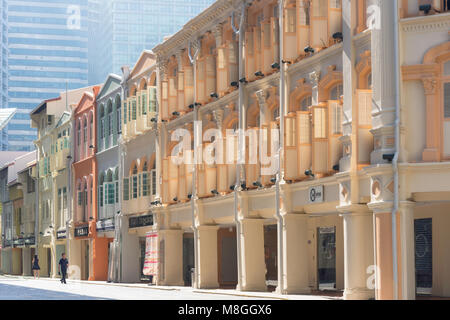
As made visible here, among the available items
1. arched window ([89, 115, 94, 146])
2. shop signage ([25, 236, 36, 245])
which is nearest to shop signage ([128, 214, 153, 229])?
arched window ([89, 115, 94, 146])

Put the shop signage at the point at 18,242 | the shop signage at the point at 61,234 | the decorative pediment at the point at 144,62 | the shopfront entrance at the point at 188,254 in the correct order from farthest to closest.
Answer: the shop signage at the point at 18,242 → the shop signage at the point at 61,234 → the decorative pediment at the point at 144,62 → the shopfront entrance at the point at 188,254

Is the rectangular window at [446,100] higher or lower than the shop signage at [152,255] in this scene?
higher

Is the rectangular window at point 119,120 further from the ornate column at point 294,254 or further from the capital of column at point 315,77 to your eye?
the capital of column at point 315,77

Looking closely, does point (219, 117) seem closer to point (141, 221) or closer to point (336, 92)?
point (336, 92)

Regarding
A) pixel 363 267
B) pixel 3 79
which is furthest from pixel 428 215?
pixel 3 79

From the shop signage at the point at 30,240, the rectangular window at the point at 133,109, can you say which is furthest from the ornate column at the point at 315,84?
the shop signage at the point at 30,240

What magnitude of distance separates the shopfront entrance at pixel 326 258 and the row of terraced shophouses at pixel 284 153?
0.25 ft

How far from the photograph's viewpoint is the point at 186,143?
42562mm

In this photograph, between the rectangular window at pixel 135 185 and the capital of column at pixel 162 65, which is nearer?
the capital of column at pixel 162 65

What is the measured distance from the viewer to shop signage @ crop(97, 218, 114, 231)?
52625mm

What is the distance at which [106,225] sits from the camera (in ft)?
176

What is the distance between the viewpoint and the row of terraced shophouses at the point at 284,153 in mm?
25453

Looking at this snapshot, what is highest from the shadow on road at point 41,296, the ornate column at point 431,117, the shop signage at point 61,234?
the ornate column at point 431,117

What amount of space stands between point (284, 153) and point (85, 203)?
1185 inches
